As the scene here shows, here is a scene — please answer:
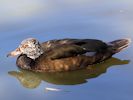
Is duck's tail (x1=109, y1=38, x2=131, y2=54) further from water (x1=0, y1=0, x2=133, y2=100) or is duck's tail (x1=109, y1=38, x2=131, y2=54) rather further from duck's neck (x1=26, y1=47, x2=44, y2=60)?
duck's neck (x1=26, y1=47, x2=44, y2=60)

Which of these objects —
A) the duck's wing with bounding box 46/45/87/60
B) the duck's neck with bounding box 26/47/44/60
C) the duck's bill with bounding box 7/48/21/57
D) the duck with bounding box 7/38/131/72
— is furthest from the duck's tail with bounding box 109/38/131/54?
the duck's bill with bounding box 7/48/21/57

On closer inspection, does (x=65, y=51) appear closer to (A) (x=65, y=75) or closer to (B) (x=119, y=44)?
(A) (x=65, y=75)

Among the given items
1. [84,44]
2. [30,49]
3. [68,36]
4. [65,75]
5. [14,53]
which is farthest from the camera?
[68,36]

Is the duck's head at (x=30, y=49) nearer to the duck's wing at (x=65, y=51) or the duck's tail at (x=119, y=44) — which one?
the duck's wing at (x=65, y=51)

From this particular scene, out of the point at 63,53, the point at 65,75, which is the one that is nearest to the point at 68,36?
the point at 63,53

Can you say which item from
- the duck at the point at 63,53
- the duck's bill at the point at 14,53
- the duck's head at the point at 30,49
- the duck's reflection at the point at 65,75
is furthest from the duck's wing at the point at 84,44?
the duck's bill at the point at 14,53

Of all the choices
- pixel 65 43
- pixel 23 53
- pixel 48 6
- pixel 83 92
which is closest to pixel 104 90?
pixel 83 92
